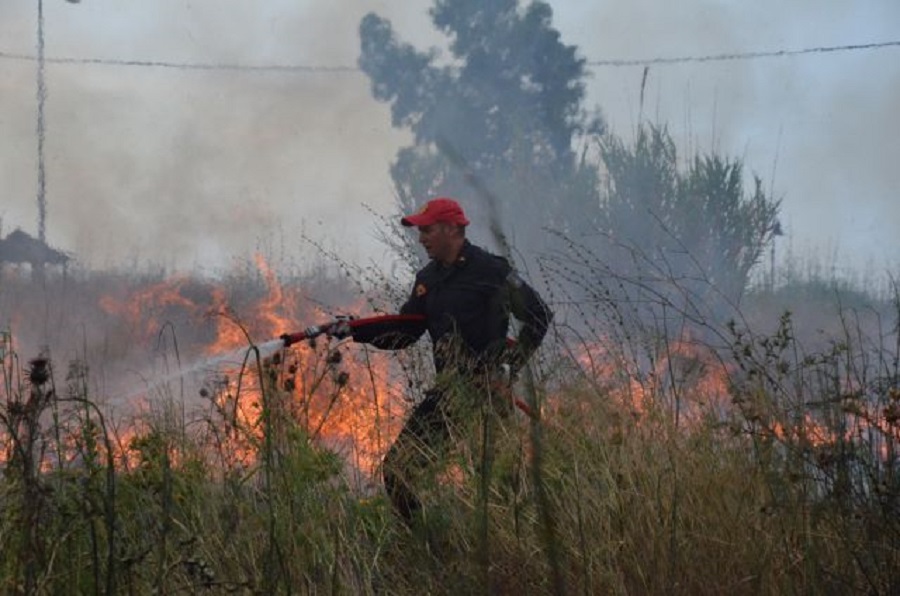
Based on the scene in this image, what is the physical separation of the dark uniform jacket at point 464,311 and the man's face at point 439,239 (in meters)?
0.07

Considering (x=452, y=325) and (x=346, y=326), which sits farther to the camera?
(x=452, y=325)

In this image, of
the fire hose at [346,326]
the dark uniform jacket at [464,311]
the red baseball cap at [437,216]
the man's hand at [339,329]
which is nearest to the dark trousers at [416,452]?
the dark uniform jacket at [464,311]

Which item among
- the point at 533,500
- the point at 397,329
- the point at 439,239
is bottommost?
the point at 533,500

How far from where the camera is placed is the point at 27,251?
67.2ft

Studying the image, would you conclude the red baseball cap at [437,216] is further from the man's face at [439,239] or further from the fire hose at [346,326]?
the fire hose at [346,326]

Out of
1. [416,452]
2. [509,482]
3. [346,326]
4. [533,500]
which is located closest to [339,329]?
[346,326]

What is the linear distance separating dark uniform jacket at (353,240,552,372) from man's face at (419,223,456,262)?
0.07m

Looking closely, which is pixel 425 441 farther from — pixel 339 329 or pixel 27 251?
pixel 27 251

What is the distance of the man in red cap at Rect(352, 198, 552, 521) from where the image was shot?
4.72 meters

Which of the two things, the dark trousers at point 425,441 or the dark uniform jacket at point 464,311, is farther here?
the dark uniform jacket at point 464,311

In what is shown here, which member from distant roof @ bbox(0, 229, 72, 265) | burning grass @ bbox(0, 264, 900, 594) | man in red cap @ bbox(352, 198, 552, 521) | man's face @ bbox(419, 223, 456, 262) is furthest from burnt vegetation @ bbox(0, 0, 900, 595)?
distant roof @ bbox(0, 229, 72, 265)

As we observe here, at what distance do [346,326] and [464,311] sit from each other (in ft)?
2.05

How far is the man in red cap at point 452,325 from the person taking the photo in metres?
4.72

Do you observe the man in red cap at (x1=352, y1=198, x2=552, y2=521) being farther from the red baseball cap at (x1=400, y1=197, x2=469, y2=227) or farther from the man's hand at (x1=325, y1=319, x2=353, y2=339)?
the man's hand at (x1=325, y1=319, x2=353, y2=339)
